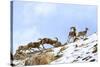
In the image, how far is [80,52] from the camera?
253 centimetres

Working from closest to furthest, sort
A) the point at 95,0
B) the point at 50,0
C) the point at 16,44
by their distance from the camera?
the point at 16,44, the point at 50,0, the point at 95,0

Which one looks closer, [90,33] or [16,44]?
[16,44]

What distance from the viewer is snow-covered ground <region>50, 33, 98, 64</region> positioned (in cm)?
247

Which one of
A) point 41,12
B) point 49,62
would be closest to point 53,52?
point 49,62

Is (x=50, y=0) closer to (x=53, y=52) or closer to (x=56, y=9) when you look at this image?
(x=56, y=9)

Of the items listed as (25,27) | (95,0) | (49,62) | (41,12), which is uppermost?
(95,0)

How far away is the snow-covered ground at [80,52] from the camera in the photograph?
8.11 ft

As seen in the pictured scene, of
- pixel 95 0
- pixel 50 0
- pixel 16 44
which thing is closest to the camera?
pixel 16 44

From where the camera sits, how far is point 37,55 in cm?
237

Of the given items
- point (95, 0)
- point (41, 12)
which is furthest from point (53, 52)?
point (95, 0)

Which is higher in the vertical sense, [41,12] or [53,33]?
[41,12]

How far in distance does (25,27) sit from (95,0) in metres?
0.93

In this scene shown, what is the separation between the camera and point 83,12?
8.38 feet

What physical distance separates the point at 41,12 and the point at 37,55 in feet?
1.58
